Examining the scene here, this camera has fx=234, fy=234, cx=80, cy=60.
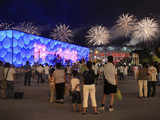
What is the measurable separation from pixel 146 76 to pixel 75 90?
4.53 meters

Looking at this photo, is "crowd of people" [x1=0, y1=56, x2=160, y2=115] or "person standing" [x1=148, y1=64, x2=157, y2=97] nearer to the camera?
"crowd of people" [x1=0, y1=56, x2=160, y2=115]

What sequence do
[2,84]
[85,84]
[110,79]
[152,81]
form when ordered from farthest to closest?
[152,81], [2,84], [110,79], [85,84]

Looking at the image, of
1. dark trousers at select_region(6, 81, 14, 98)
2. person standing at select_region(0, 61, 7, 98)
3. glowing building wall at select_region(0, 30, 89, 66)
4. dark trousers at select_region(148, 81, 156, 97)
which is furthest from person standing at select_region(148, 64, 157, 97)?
glowing building wall at select_region(0, 30, 89, 66)

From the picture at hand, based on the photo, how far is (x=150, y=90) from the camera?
11398 mm

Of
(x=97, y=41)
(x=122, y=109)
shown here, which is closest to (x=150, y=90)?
(x=122, y=109)

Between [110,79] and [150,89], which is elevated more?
[110,79]

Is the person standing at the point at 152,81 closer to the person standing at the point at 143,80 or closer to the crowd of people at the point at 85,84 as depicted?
the crowd of people at the point at 85,84

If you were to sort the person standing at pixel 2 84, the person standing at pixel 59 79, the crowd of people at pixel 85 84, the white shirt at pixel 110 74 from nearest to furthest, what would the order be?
the crowd of people at pixel 85 84 → the white shirt at pixel 110 74 → the person standing at pixel 59 79 → the person standing at pixel 2 84

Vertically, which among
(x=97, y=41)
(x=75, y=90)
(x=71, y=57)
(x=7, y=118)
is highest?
(x=97, y=41)

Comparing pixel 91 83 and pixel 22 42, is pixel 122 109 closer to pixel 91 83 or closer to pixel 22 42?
pixel 91 83

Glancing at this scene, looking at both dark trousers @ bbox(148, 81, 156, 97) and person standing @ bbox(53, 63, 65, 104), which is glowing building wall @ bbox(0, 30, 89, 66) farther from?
dark trousers @ bbox(148, 81, 156, 97)

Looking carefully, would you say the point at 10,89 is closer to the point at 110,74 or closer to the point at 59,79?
the point at 59,79

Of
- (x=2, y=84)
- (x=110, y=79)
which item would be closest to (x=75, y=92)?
(x=110, y=79)

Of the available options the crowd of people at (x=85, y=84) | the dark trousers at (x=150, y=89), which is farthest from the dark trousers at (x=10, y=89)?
the dark trousers at (x=150, y=89)
